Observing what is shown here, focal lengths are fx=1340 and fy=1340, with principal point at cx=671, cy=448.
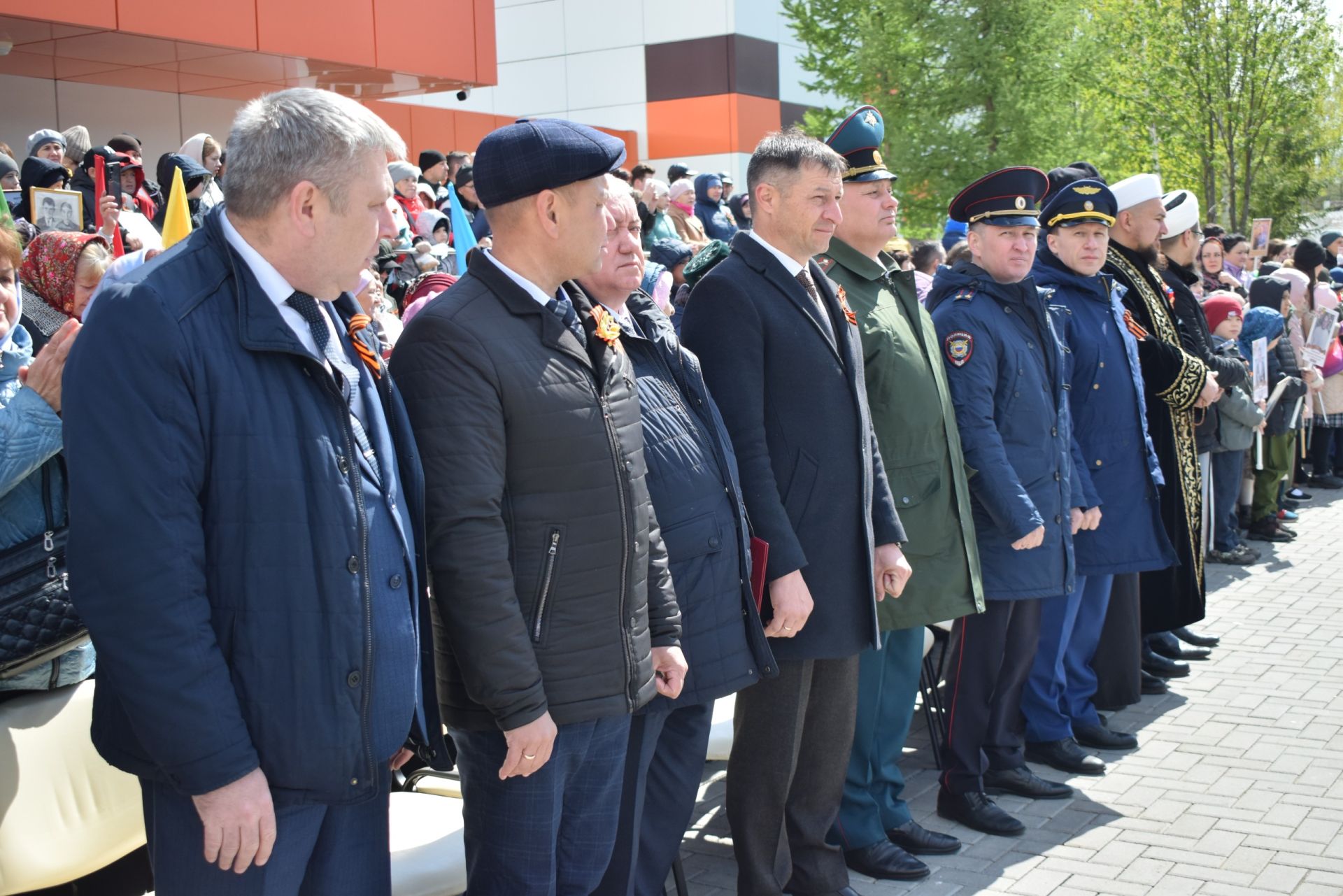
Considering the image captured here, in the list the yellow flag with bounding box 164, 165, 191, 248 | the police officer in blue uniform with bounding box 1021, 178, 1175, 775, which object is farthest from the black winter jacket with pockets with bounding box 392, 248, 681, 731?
Answer: the police officer in blue uniform with bounding box 1021, 178, 1175, 775

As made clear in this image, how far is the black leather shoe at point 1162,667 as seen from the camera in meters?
6.50

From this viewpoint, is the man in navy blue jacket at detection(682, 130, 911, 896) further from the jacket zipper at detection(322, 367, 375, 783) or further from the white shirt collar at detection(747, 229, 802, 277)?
the jacket zipper at detection(322, 367, 375, 783)

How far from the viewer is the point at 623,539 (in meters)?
2.86

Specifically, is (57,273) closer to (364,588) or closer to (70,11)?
(364,588)

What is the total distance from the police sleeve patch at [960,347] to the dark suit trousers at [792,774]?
4.10 feet

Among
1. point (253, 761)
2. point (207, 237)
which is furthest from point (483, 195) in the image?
point (253, 761)

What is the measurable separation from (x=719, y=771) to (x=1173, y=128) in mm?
19672

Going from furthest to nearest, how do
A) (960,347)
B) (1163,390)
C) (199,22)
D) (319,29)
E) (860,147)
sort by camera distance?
(319,29) → (199,22) → (1163,390) → (960,347) → (860,147)

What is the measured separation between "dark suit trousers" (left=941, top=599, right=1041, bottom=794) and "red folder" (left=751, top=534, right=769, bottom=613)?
4.41ft

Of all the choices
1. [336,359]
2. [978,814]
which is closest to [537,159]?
[336,359]

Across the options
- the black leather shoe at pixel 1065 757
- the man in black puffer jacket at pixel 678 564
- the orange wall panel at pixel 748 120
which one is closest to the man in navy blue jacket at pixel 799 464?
the man in black puffer jacket at pixel 678 564

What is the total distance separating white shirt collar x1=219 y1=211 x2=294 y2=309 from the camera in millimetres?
2344

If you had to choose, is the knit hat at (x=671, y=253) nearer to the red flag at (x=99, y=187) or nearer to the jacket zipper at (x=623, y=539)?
the red flag at (x=99, y=187)

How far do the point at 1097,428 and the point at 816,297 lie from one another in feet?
7.00
